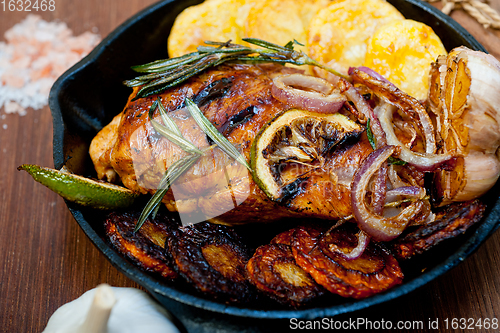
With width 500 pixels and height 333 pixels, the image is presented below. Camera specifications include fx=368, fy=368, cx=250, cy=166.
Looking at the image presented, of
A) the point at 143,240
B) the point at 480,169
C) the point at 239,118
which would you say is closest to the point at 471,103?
the point at 480,169

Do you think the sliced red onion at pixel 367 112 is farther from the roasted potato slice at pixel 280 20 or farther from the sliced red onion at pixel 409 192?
the roasted potato slice at pixel 280 20

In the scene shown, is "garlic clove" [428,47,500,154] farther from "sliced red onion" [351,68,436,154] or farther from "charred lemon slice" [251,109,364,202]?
"charred lemon slice" [251,109,364,202]

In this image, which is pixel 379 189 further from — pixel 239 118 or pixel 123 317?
pixel 123 317

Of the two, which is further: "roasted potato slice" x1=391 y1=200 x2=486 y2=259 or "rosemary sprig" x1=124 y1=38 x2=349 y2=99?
"rosemary sprig" x1=124 y1=38 x2=349 y2=99

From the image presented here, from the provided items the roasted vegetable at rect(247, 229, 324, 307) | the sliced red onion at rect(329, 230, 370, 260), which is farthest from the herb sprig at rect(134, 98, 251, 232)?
the sliced red onion at rect(329, 230, 370, 260)

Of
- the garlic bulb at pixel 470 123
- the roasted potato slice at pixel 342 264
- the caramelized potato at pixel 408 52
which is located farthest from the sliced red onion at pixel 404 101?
the roasted potato slice at pixel 342 264

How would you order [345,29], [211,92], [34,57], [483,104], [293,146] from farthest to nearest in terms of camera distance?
[34,57], [345,29], [211,92], [293,146], [483,104]

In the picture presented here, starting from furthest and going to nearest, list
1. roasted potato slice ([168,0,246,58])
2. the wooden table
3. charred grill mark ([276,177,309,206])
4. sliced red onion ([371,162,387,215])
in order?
1. roasted potato slice ([168,0,246,58])
2. the wooden table
3. charred grill mark ([276,177,309,206])
4. sliced red onion ([371,162,387,215])

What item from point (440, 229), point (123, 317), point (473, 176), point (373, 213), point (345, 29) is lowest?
point (123, 317)
